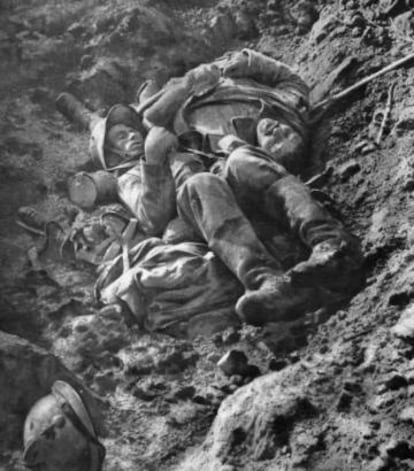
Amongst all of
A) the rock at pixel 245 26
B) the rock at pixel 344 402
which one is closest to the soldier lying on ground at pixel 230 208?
the rock at pixel 344 402

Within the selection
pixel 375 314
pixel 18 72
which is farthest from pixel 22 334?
pixel 18 72

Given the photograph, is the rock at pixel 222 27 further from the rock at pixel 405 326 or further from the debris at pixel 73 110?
the rock at pixel 405 326

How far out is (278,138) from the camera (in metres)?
7.26

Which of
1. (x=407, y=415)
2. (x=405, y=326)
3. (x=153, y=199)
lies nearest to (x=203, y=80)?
(x=153, y=199)

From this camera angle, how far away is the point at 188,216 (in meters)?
6.77

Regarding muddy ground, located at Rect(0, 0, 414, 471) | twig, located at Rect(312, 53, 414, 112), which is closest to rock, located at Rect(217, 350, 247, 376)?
muddy ground, located at Rect(0, 0, 414, 471)

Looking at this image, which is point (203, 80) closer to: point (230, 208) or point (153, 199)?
point (153, 199)

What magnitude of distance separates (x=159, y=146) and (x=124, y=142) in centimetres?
66

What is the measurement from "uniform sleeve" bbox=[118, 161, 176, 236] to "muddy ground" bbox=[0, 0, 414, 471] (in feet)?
1.82

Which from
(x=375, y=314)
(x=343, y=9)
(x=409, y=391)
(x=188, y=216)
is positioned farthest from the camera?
(x=343, y=9)

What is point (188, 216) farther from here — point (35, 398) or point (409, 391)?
point (409, 391)

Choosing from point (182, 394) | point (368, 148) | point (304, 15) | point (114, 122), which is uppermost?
point (304, 15)

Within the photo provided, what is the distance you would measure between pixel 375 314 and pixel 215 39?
450 cm

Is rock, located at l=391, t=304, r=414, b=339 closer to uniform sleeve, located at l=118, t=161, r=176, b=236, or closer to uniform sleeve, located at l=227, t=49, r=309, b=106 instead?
uniform sleeve, located at l=118, t=161, r=176, b=236
